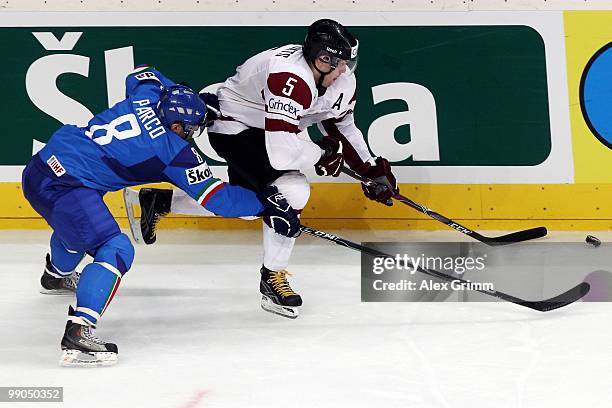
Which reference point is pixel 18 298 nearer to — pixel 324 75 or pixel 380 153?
pixel 324 75

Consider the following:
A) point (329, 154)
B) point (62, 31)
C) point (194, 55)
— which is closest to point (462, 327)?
point (329, 154)

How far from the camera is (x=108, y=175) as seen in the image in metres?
3.79

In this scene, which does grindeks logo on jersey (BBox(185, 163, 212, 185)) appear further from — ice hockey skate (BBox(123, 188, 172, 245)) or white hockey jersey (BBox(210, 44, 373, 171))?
ice hockey skate (BBox(123, 188, 172, 245))

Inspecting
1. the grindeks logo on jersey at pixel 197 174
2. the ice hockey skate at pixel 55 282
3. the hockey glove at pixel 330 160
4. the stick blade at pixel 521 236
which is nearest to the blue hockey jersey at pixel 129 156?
the grindeks logo on jersey at pixel 197 174

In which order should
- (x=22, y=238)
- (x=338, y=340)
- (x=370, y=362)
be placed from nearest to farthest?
(x=370, y=362) → (x=338, y=340) → (x=22, y=238)

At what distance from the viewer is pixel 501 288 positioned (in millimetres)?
4605

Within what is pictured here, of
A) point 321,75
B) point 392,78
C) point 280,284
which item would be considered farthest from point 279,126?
point 392,78

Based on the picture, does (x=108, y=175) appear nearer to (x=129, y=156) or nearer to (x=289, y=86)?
(x=129, y=156)

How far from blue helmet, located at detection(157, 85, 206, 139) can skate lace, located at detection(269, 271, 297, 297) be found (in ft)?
2.51

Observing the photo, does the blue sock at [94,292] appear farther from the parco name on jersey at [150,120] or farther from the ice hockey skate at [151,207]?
the ice hockey skate at [151,207]

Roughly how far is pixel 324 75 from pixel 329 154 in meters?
0.34

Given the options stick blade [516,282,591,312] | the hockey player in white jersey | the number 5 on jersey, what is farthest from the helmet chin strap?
stick blade [516,282,591,312]

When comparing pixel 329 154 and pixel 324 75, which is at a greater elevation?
pixel 324 75

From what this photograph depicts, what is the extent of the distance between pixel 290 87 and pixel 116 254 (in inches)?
39.0
